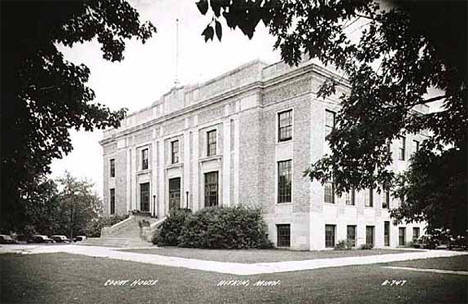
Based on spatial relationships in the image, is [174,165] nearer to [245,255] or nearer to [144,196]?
[144,196]

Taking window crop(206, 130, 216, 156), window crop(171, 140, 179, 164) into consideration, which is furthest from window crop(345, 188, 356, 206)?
window crop(171, 140, 179, 164)

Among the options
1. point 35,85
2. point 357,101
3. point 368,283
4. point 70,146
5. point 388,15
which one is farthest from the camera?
point 368,283

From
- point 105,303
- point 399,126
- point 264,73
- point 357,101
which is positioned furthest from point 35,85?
point 264,73

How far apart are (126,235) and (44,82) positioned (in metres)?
19.9

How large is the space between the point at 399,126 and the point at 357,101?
32.9 inches

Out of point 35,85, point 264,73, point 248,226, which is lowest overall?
point 248,226

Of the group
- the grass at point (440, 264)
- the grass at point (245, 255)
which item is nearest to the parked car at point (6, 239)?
the grass at point (245, 255)

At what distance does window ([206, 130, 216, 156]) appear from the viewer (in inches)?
1033

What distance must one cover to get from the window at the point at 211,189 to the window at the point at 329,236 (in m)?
6.91

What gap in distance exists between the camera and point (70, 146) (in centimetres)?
687

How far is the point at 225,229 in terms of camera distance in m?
20.6

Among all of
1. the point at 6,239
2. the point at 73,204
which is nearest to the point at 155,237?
the point at 73,204

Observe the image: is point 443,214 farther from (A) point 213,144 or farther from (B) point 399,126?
(A) point 213,144

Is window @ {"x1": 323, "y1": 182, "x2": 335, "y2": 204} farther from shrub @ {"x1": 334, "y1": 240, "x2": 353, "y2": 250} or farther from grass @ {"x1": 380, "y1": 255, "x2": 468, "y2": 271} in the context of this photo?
grass @ {"x1": 380, "y1": 255, "x2": 468, "y2": 271}
